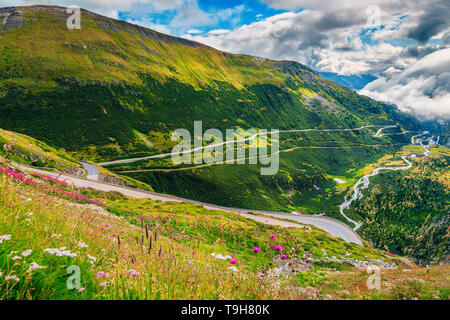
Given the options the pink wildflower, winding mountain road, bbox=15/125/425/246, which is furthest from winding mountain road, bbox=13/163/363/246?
the pink wildflower

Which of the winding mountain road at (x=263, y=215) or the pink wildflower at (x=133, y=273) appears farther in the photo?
the winding mountain road at (x=263, y=215)

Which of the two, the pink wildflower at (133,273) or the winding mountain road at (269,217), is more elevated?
the pink wildflower at (133,273)

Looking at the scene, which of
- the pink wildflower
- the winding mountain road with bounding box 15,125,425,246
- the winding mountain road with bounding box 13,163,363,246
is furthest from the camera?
the winding mountain road with bounding box 13,163,363,246

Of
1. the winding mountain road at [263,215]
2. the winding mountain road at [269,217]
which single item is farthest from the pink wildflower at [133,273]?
the winding mountain road at [269,217]

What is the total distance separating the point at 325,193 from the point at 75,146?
183336 mm

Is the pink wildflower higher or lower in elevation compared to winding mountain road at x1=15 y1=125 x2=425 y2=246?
higher

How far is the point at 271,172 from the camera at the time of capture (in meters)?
177

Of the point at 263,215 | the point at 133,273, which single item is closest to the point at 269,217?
the point at 263,215

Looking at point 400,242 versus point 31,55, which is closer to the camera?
point 400,242

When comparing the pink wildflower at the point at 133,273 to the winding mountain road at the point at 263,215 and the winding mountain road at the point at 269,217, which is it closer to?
the winding mountain road at the point at 263,215

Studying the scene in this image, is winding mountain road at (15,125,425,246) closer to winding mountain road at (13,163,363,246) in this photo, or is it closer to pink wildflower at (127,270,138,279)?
winding mountain road at (13,163,363,246)
